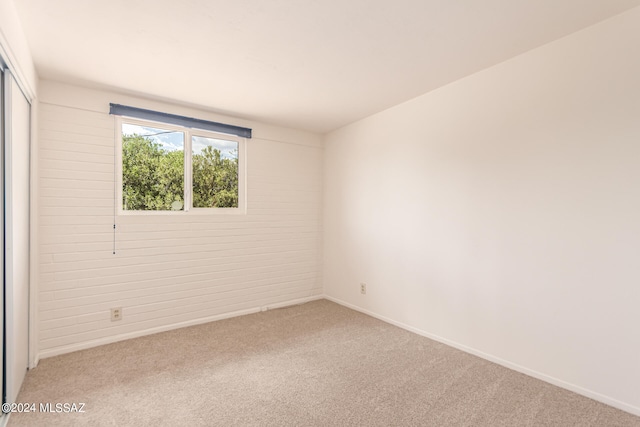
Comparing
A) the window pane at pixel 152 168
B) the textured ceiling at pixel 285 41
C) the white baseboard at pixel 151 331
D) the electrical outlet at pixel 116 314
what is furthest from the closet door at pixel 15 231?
the window pane at pixel 152 168

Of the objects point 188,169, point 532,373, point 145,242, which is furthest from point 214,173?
point 532,373

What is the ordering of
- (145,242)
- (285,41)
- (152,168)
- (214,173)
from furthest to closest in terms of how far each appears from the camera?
(214,173)
(152,168)
(145,242)
(285,41)

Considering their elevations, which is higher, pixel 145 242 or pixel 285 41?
pixel 285 41

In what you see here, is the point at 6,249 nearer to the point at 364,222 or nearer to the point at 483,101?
the point at 364,222

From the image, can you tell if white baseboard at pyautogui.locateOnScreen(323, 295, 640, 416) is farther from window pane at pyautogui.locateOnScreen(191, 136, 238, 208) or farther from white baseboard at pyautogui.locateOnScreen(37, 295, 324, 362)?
window pane at pyautogui.locateOnScreen(191, 136, 238, 208)

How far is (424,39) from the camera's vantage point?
2.13 metres

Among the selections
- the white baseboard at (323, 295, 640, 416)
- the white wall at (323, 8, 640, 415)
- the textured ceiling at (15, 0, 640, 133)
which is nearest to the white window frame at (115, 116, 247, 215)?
the textured ceiling at (15, 0, 640, 133)

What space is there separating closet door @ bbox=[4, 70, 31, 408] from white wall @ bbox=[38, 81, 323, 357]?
1.36ft

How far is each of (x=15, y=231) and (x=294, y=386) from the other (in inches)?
81.7

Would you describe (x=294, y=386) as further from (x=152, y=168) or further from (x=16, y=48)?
(x=16, y=48)

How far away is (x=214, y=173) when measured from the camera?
362 cm

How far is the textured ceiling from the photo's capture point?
5.97ft

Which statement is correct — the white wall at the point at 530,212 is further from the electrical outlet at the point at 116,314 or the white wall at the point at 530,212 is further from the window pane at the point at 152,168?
the electrical outlet at the point at 116,314

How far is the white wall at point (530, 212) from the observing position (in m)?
1.95
